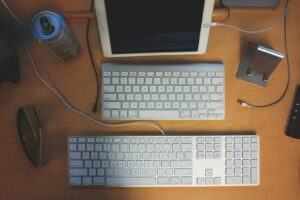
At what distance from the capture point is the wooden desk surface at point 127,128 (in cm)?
85

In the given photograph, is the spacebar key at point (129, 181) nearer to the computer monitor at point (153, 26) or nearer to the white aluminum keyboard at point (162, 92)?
the white aluminum keyboard at point (162, 92)

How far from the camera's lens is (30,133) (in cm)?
83

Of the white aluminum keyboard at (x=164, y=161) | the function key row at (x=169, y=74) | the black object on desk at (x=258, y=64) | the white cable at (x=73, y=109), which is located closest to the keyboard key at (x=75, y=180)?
the white aluminum keyboard at (x=164, y=161)

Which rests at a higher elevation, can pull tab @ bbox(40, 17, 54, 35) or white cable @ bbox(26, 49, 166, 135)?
can pull tab @ bbox(40, 17, 54, 35)

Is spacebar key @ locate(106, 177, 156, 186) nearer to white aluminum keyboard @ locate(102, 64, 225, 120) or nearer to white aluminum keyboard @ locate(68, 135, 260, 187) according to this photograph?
white aluminum keyboard @ locate(68, 135, 260, 187)

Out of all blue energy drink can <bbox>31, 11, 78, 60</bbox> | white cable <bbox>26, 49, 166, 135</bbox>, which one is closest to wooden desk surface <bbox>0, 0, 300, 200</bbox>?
white cable <bbox>26, 49, 166, 135</bbox>

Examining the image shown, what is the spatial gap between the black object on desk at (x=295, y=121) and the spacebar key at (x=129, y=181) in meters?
0.34

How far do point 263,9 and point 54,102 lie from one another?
56cm

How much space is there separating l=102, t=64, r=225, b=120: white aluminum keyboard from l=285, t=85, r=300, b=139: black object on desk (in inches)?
6.3

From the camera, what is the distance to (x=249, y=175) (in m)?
0.84

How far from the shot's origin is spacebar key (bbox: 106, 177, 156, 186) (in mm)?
836

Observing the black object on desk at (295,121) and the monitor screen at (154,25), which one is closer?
the monitor screen at (154,25)

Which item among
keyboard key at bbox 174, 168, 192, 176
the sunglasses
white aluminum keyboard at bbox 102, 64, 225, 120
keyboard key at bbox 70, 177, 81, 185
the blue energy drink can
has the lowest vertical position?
keyboard key at bbox 70, 177, 81, 185

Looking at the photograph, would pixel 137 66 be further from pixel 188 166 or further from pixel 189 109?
pixel 188 166
